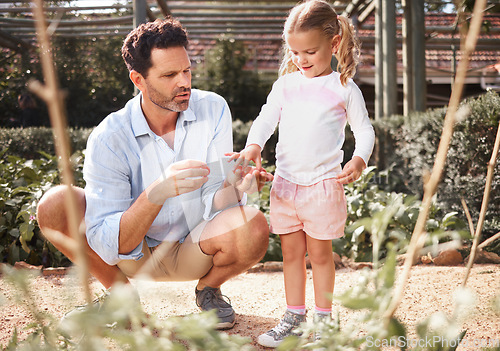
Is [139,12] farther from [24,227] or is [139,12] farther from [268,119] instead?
[268,119]

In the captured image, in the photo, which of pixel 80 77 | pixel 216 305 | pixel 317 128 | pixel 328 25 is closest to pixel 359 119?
pixel 317 128

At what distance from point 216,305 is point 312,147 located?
846mm

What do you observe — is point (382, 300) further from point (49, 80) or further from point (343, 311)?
point (343, 311)

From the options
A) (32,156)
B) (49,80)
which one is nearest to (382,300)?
(49,80)

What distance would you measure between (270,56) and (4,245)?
11.4 meters

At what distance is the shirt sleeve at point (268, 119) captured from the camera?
7.06 ft

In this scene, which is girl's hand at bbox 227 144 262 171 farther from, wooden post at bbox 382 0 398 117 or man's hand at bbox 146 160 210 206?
wooden post at bbox 382 0 398 117

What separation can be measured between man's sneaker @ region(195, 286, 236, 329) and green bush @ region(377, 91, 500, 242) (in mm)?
1661

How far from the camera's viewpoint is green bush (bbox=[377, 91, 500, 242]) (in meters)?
3.71

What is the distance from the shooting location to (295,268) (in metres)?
2.09

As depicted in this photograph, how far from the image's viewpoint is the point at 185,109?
2316 millimetres

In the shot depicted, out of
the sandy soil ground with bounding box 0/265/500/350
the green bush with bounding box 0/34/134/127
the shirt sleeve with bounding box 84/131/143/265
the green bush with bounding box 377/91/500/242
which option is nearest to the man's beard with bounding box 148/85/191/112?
the shirt sleeve with bounding box 84/131/143/265

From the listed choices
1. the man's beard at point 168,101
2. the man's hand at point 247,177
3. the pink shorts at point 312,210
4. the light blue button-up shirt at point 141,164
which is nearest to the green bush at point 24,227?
the light blue button-up shirt at point 141,164

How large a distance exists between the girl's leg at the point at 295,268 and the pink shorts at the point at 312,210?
5 cm
